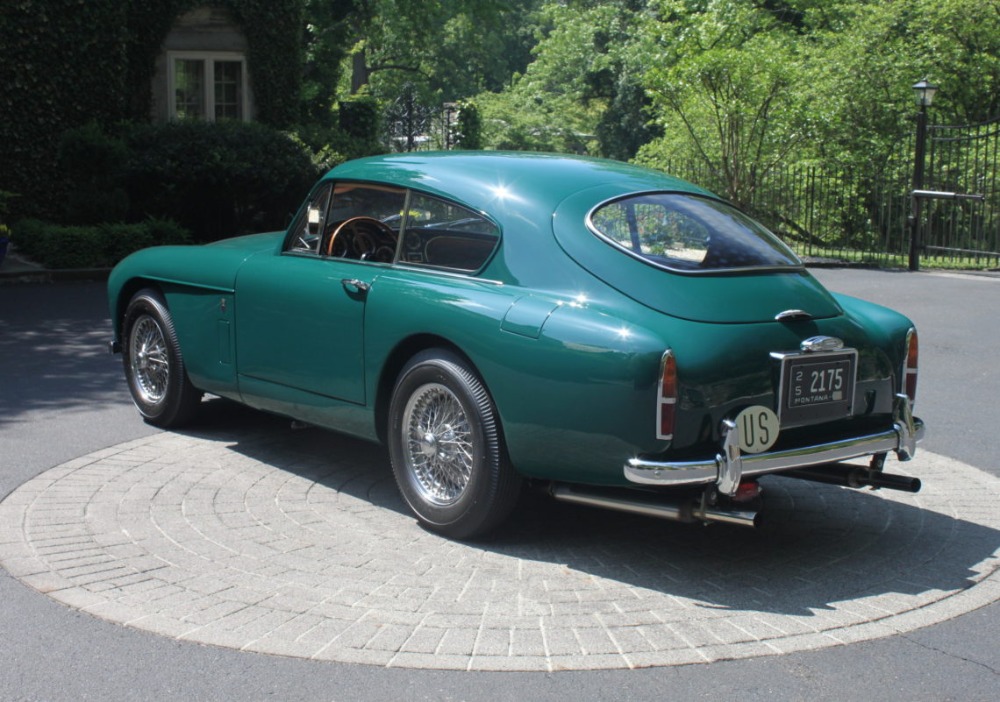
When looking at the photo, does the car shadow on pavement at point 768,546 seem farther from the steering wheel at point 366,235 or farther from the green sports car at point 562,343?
the steering wheel at point 366,235

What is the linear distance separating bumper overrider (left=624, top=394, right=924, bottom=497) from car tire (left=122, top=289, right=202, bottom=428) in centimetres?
342

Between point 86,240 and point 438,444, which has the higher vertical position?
point 86,240

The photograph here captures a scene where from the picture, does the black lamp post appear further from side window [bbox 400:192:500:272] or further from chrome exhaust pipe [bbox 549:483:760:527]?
chrome exhaust pipe [bbox 549:483:760:527]

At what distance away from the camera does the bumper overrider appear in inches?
174

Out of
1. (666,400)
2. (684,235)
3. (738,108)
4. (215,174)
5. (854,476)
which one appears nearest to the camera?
(666,400)

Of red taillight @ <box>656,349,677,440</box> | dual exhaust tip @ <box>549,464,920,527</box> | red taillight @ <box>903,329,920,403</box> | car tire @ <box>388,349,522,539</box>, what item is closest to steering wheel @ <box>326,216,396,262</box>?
car tire @ <box>388,349,522,539</box>

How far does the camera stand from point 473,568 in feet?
15.7

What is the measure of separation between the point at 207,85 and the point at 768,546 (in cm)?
1765

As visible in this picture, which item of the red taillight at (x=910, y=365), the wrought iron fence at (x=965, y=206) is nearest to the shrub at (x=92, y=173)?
the wrought iron fence at (x=965, y=206)

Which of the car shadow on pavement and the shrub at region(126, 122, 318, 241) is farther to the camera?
the shrub at region(126, 122, 318, 241)

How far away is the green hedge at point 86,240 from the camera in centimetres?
1521

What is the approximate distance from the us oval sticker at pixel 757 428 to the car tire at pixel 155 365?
144 inches

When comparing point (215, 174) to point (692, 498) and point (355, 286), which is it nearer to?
point (355, 286)

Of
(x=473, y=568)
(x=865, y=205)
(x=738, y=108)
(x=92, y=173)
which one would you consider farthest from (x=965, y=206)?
(x=473, y=568)
